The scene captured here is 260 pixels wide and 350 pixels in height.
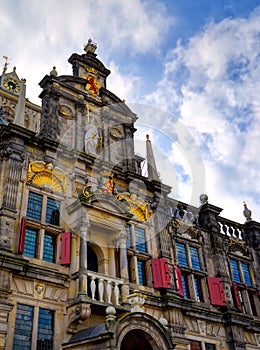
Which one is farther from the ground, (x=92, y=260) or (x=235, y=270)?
(x=235, y=270)

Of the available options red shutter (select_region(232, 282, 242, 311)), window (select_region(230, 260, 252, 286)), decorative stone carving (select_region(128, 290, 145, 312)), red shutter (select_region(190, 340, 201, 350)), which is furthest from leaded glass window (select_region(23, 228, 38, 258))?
window (select_region(230, 260, 252, 286))

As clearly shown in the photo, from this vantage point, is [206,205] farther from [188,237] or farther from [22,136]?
[22,136]

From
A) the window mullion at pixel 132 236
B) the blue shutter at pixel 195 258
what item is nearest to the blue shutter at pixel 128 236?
the window mullion at pixel 132 236

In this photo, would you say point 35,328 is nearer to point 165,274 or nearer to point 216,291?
point 165,274

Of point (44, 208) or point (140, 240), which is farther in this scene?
point (140, 240)

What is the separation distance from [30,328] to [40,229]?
4.07 meters

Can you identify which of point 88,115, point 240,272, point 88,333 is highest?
point 88,115

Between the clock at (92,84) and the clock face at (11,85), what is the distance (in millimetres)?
18874

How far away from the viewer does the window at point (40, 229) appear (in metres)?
17.3

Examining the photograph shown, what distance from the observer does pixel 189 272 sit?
22.7 metres

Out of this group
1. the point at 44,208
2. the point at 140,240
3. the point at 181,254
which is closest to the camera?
the point at 44,208

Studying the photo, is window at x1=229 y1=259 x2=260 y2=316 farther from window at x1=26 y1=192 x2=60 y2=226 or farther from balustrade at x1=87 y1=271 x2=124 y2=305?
window at x1=26 y1=192 x2=60 y2=226

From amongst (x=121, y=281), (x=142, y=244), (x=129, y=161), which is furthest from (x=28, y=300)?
(x=129, y=161)

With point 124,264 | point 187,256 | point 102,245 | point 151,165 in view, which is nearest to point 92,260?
point 102,245
